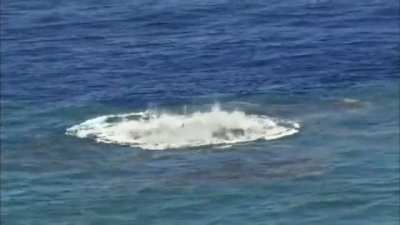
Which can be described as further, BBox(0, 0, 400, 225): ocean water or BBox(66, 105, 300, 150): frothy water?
BBox(66, 105, 300, 150): frothy water

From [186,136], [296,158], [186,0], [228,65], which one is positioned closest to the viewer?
[296,158]

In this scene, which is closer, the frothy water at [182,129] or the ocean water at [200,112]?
the ocean water at [200,112]

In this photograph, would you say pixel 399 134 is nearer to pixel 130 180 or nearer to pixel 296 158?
pixel 296 158

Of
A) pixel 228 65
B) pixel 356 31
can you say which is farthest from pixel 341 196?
pixel 356 31

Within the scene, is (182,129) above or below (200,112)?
below
